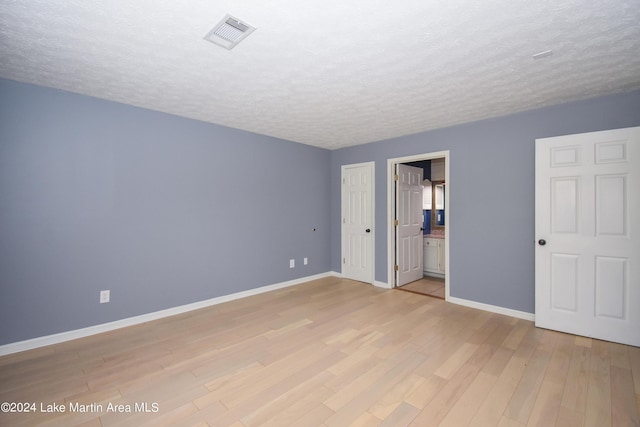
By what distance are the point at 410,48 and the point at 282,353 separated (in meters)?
2.82

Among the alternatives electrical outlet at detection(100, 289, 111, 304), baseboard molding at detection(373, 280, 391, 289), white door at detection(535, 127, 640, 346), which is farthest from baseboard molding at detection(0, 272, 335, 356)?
white door at detection(535, 127, 640, 346)

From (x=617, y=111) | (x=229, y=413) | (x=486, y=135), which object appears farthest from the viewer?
(x=486, y=135)

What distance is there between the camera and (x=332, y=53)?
7.02 feet

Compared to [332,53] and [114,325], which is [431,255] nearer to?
[332,53]

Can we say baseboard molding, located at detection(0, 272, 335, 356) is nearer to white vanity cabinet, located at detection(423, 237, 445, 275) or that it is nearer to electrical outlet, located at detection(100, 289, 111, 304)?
electrical outlet, located at detection(100, 289, 111, 304)

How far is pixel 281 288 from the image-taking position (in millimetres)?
4723

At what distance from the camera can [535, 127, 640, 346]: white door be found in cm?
274

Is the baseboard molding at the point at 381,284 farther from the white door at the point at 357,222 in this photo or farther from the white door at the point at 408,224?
the white door at the point at 408,224

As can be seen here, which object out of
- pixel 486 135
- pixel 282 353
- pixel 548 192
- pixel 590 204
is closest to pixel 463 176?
pixel 486 135

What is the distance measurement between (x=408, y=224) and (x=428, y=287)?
3.77 feet

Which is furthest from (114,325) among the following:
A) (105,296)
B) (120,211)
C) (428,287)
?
(428,287)

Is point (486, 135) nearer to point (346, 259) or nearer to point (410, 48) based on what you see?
point (410, 48)

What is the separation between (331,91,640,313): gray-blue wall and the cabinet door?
1493 mm

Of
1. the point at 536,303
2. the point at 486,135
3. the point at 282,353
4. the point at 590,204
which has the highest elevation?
the point at 486,135
